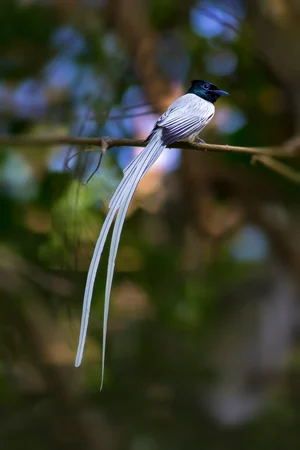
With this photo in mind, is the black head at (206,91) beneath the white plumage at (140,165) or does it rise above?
above

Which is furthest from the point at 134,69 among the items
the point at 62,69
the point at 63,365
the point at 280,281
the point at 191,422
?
the point at 191,422

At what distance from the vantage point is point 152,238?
50.9 inches

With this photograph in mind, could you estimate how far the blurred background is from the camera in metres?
0.67

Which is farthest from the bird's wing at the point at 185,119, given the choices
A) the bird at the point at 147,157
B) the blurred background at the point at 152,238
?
the blurred background at the point at 152,238

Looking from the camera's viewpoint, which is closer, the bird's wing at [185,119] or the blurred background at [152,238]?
the bird's wing at [185,119]

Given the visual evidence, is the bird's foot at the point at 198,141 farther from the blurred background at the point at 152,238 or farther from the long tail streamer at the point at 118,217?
the blurred background at the point at 152,238

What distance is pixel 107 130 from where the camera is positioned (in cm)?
51

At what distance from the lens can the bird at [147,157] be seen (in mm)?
270

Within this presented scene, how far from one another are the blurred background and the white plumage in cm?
13

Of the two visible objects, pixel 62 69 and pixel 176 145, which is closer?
pixel 176 145

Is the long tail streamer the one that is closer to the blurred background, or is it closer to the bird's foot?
the bird's foot

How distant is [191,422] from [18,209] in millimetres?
842

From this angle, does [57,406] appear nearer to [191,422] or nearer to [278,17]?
[191,422]

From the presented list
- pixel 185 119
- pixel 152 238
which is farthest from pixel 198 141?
pixel 152 238
